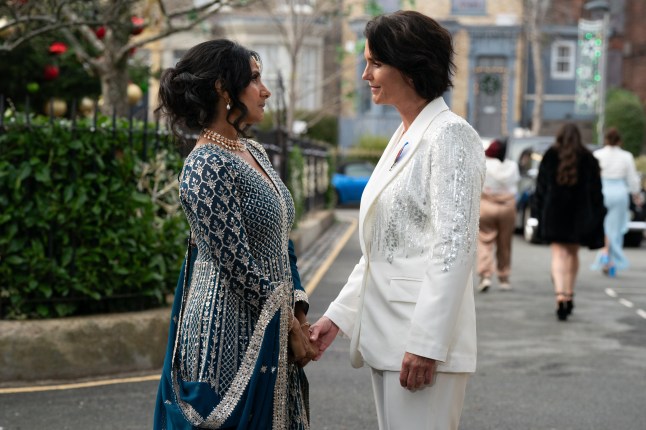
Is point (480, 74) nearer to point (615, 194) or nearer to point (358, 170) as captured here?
point (358, 170)

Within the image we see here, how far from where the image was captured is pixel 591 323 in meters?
10.5

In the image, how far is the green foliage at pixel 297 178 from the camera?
57.1 ft

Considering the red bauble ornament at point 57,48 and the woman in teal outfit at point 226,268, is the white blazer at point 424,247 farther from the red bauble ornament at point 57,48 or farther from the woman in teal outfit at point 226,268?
the red bauble ornament at point 57,48

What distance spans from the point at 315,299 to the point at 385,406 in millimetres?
7897

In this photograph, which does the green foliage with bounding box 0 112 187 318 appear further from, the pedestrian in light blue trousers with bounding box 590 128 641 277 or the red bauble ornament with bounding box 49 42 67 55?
the pedestrian in light blue trousers with bounding box 590 128 641 277

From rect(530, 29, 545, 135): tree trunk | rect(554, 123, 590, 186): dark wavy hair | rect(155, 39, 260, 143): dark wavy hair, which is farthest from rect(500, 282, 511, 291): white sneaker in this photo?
rect(530, 29, 545, 135): tree trunk

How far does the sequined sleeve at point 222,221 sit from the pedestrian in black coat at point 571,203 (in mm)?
7549

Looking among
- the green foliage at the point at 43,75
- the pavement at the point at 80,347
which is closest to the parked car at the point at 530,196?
the green foliage at the point at 43,75

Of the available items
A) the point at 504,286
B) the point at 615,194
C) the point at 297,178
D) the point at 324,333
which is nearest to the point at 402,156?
the point at 324,333

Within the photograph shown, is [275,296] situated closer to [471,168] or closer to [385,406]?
[385,406]

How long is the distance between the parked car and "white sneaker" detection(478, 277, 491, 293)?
16.0 feet

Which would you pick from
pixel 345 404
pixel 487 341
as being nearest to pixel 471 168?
pixel 345 404

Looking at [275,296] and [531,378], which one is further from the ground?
[275,296]

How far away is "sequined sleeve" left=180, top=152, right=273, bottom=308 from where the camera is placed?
3.50 m
